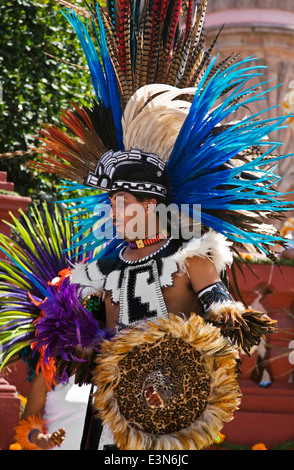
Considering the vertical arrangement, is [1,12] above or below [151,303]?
above

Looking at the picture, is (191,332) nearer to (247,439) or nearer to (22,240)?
(22,240)

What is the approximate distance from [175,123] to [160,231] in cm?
48

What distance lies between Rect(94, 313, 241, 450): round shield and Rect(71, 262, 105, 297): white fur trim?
49 cm

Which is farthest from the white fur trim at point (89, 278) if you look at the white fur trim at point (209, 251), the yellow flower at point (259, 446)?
the yellow flower at point (259, 446)

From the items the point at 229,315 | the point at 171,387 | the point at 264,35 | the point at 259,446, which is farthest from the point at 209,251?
the point at 264,35

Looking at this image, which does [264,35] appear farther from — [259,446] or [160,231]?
[160,231]

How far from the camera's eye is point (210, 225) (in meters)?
2.93

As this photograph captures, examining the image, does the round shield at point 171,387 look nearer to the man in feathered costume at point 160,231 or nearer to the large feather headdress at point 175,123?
the man in feathered costume at point 160,231

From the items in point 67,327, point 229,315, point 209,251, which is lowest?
point 67,327

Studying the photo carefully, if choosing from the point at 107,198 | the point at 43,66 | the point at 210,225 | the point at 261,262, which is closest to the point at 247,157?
the point at 210,225

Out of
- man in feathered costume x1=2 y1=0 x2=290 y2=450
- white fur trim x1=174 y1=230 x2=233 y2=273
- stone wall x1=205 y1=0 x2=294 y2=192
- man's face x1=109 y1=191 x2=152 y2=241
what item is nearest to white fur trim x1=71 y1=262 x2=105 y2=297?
man in feathered costume x1=2 y1=0 x2=290 y2=450

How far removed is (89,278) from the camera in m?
3.10
